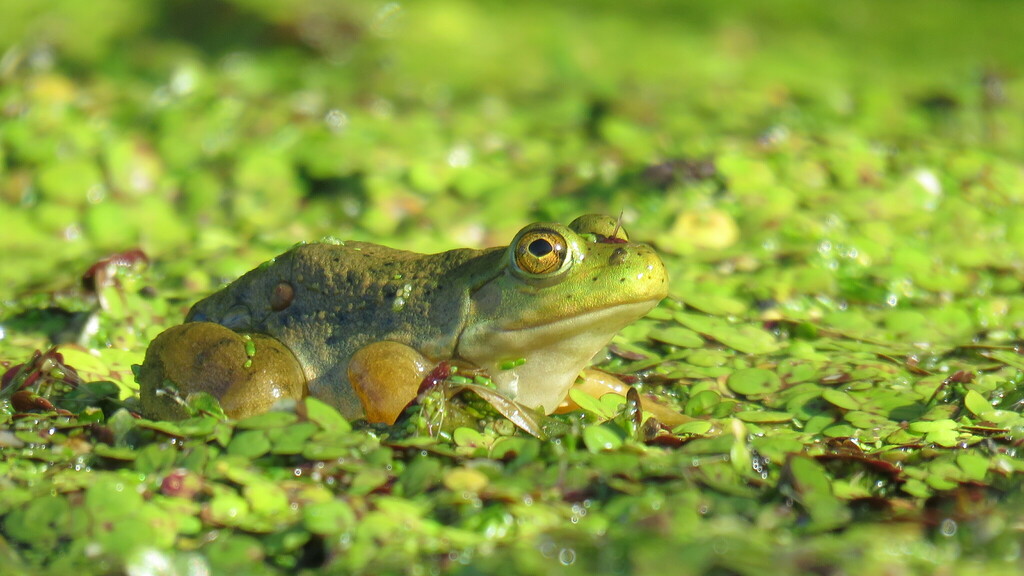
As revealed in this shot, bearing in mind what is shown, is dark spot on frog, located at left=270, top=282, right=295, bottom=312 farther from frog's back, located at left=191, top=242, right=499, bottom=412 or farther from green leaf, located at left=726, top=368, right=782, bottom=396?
green leaf, located at left=726, top=368, right=782, bottom=396

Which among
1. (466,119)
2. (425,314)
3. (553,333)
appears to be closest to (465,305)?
(425,314)

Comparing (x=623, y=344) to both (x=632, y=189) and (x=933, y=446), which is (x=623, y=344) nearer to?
(x=933, y=446)

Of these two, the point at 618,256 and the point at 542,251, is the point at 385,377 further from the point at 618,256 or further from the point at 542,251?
the point at 618,256

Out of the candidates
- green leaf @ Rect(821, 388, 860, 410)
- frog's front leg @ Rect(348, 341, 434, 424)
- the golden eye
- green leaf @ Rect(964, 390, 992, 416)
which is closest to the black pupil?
the golden eye

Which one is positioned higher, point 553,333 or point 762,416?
point 553,333

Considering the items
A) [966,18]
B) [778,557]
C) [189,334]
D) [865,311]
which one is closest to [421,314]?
[189,334]

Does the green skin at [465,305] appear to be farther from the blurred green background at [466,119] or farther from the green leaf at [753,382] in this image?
the blurred green background at [466,119]
